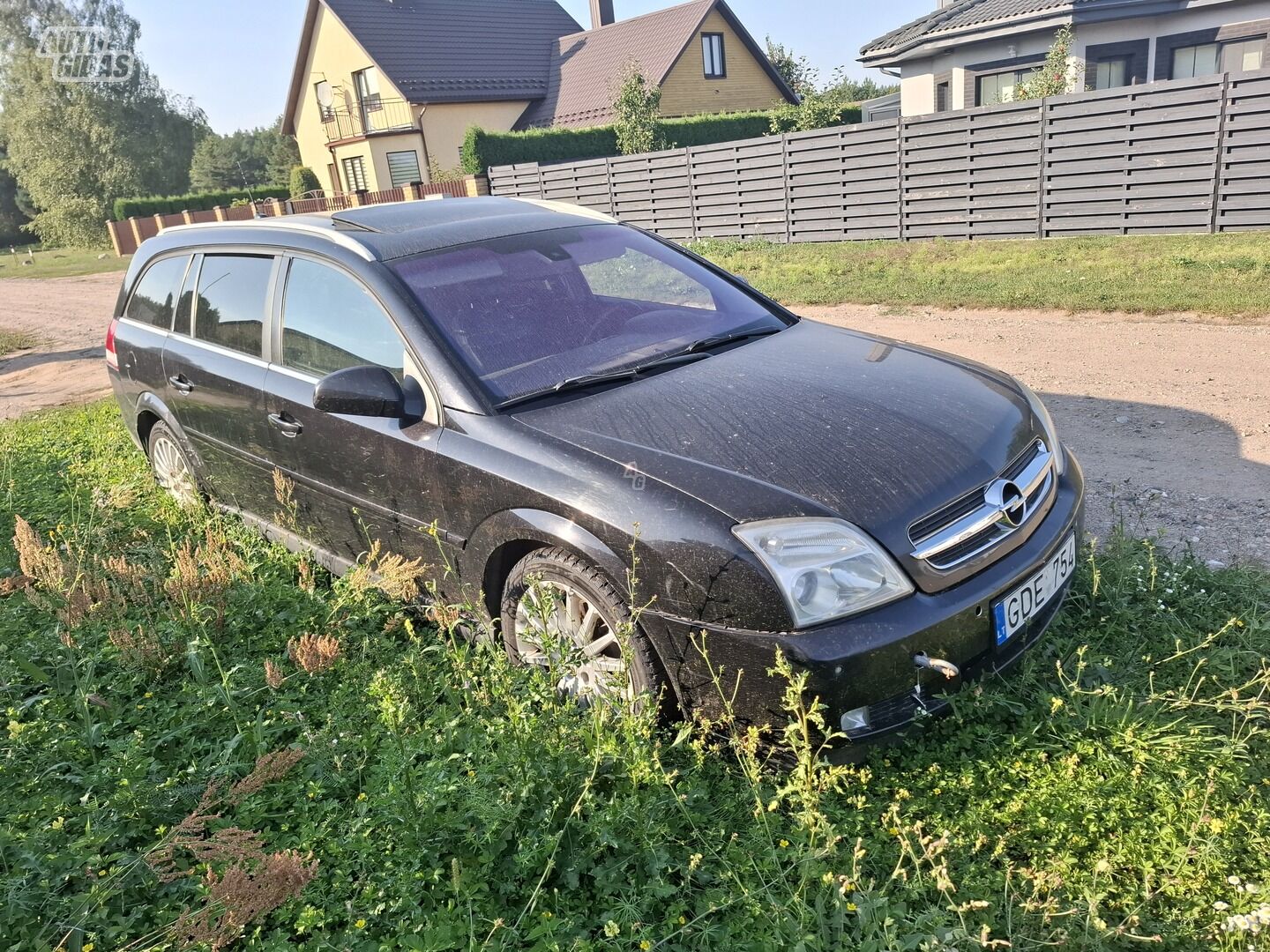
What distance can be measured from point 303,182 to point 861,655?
1681 inches

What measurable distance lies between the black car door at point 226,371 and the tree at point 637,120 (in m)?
21.5

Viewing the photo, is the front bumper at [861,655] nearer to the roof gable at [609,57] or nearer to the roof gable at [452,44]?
the roof gable at [609,57]

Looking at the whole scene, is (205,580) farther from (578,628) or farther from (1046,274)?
(1046,274)

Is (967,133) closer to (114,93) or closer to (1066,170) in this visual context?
(1066,170)

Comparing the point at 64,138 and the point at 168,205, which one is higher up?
A: the point at 64,138

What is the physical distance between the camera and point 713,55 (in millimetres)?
36438

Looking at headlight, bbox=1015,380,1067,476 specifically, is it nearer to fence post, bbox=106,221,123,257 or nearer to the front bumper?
the front bumper

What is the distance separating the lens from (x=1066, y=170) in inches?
469

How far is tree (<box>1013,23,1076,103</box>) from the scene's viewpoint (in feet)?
50.6

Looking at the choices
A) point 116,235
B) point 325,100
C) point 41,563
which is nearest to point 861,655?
point 41,563

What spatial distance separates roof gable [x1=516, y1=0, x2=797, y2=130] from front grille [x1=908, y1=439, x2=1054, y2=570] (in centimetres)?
3249

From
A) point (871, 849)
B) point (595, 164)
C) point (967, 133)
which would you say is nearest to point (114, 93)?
point (595, 164)

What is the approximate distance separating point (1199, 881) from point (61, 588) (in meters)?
4.49

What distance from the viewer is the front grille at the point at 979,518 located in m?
2.76
